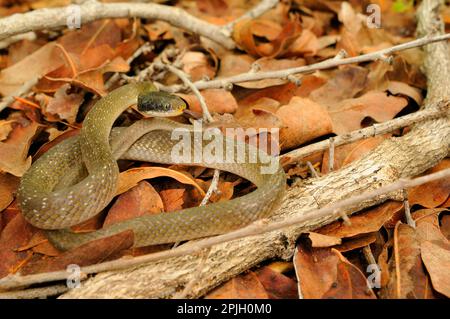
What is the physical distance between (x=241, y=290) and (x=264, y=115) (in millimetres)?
1689

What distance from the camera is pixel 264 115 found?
4.24 m

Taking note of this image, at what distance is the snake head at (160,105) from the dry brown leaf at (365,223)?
1.66m

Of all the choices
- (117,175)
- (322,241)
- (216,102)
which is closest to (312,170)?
(322,241)

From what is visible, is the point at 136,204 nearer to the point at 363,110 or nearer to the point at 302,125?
the point at 302,125

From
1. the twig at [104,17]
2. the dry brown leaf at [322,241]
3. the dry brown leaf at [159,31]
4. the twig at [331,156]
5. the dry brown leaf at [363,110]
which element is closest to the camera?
the dry brown leaf at [322,241]

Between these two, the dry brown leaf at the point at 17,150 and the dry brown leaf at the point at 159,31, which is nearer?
the dry brown leaf at the point at 17,150

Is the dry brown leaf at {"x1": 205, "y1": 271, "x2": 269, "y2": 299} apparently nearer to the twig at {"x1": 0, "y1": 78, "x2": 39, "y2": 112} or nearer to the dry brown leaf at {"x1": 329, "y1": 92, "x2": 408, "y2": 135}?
the dry brown leaf at {"x1": 329, "y1": 92, "x2": 408, "y2": 135}

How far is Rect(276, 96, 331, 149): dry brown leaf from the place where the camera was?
418 cm

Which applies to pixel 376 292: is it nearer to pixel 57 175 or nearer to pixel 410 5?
pixel 57 175

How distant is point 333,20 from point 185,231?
3999 mm

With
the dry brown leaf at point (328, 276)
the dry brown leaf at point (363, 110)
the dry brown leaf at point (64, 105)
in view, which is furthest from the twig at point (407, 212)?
the dry brown leaf at point (64, 105)

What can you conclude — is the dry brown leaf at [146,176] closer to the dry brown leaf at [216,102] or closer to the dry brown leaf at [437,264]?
the dry brown leaf at [216,102]

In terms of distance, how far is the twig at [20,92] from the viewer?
452 centimetres

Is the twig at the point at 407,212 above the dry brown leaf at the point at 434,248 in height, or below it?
above
